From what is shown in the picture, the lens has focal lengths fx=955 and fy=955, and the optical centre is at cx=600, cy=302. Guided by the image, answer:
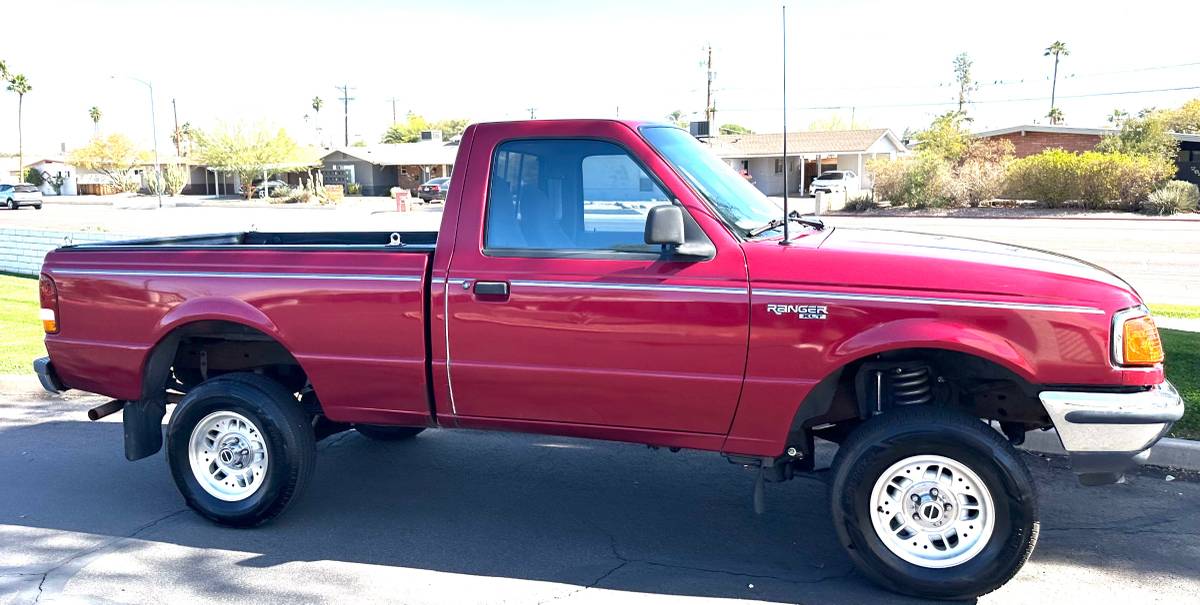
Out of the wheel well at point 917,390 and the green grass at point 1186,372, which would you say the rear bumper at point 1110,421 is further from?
the green grass at point 1186,372

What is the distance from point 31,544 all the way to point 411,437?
252cm

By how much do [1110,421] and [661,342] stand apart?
192 centimetres

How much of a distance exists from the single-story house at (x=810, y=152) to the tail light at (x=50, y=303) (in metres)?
54.7

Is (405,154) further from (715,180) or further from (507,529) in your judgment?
(715,180)

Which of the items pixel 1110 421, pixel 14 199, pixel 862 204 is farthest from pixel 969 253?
pixel 14 199

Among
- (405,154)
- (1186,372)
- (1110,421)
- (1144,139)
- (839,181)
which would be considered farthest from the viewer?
(405,154)

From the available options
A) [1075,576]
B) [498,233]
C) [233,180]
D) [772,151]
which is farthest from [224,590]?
[233,180]

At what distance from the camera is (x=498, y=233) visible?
188 inches

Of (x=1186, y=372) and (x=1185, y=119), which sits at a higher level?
(x=1185, y=119)

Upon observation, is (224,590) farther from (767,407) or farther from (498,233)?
(767,407)

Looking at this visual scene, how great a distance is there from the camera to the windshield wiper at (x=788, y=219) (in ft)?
15.0

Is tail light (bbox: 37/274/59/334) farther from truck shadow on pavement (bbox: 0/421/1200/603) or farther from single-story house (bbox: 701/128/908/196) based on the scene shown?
single-story house (bbox: 701/128/908/196)

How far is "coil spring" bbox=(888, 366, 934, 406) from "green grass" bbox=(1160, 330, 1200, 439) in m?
2.73

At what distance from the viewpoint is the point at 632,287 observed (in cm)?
445
